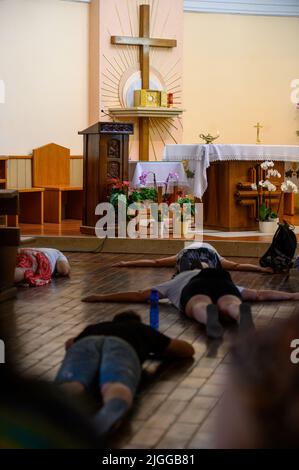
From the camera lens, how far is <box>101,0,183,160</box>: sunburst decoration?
1146cm

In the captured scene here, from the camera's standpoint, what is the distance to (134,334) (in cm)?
353

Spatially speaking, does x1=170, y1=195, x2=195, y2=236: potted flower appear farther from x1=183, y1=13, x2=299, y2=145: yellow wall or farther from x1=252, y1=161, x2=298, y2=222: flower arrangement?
x1=183, y1=13, x2=299, y2=145: yellow wall

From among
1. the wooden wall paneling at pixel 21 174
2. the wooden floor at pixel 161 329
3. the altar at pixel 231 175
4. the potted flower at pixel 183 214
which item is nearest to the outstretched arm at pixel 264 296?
the wooden floor at pixel 161 329

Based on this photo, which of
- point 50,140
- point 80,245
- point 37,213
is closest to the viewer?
point 80,245

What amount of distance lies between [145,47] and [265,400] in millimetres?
11198

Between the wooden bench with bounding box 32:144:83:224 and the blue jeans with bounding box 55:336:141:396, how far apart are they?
24.5 ft

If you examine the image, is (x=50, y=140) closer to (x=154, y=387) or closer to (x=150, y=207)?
(x=150, y=207)

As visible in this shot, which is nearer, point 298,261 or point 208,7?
point 298,261

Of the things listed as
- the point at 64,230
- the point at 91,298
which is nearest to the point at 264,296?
the point at 91,298

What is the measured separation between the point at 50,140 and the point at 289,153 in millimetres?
3509

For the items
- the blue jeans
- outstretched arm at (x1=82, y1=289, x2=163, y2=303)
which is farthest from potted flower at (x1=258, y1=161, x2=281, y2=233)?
the blue jeans

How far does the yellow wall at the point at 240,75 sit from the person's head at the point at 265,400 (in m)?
11.4
